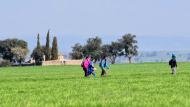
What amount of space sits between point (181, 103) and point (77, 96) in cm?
503

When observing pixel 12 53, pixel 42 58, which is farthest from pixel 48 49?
pixel 12 53

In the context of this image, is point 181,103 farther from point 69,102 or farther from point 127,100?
point 69,102

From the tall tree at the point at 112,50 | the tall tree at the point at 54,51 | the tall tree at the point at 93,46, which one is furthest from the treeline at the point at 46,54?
the tall tree at the point at 112,50

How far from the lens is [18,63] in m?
183

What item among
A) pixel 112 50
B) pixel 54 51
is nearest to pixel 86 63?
pixel 54 51

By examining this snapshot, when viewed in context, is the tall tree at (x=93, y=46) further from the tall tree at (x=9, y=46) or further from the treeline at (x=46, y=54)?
the treeline at (x=46, y=54)

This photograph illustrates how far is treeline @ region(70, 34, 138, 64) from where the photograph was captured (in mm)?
191250

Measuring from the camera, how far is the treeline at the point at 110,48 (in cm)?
19125

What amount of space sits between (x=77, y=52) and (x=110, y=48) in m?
11.5

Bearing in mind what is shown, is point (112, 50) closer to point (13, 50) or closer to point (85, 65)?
point (13, 50)

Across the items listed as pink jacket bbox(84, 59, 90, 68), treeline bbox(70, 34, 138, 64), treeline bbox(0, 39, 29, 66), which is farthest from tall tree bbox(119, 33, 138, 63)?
pink jacket bbox(84, 59, 90, 68)

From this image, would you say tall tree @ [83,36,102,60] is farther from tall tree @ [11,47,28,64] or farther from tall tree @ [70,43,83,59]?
tall tree @ [11,47,28,64]

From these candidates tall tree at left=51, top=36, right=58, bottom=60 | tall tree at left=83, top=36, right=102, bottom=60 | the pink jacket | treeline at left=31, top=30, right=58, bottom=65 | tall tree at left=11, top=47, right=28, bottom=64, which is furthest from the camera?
tall tree at left=83, top=36, right=102, bottom=60

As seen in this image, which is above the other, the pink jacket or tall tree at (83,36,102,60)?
tall tree at (83,36,102,60)
